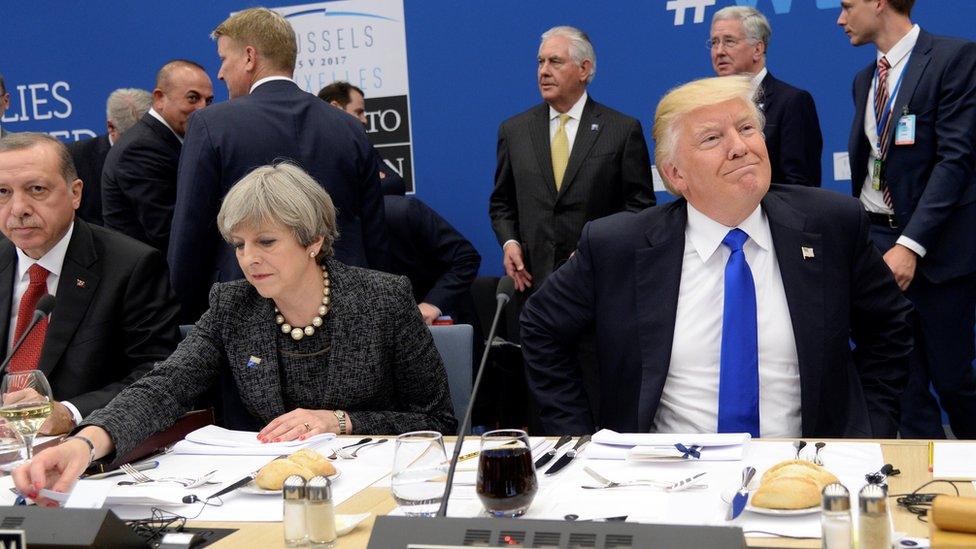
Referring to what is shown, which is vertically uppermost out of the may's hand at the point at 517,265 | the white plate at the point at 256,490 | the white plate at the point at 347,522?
the may's hand at the point at 517,265

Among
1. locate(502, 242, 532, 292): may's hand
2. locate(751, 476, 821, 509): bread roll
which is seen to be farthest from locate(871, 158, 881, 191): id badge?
locate(751, 476, 821, 509): bread roll

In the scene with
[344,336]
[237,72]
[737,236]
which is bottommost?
[344,336]

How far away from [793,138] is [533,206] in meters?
1.14

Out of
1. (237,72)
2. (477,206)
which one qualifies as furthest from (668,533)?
(477,206)

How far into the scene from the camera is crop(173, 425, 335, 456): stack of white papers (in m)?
Result: 2.37

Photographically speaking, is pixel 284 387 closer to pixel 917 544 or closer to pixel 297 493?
pixel 297 493

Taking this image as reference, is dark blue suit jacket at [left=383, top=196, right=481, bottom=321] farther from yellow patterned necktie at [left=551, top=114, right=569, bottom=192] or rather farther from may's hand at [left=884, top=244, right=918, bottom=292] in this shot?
may's hand at [left=884, top=244, right=918, bottom=292]

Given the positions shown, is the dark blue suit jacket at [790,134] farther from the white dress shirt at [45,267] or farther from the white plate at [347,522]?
the white plate at [347,522]

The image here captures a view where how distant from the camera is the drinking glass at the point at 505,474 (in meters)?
1.74

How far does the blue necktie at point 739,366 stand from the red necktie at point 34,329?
180 centimetres

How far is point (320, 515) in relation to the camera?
169 cm

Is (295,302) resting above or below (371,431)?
above

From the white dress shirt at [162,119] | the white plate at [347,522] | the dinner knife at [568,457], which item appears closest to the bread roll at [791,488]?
A: the dinner knife at [568,457]

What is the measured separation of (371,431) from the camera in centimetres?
263
